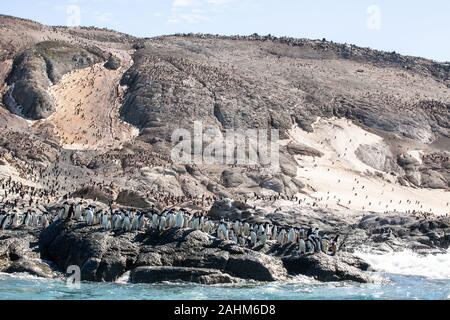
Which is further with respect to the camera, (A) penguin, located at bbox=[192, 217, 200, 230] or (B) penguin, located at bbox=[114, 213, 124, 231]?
(A) penguin, located at bbox=[192, 217, 200, 230]

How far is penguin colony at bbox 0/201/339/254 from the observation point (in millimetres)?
36812

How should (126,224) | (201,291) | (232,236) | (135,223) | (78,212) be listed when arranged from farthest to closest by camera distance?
(78,212) < (232,236) < (135,223) < (126,224) < (201,291)

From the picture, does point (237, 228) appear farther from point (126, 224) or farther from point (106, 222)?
point (106, 222)

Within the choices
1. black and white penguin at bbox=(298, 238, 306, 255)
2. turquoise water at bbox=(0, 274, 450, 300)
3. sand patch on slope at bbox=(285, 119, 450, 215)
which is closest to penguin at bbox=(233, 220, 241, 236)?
black and white penguin at bbox=(298, 238, 306, 255)

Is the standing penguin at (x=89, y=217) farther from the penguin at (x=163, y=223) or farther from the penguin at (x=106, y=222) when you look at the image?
the penguin at (x=163, y=223)

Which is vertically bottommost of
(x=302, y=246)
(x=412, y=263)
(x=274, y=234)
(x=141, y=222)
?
(x=412, y=263)

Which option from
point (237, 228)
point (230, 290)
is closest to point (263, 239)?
point (237, 228)

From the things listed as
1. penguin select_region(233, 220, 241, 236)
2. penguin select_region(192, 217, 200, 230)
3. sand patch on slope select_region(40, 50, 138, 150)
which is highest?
sand patch on slope select_region(40, 50, 138, 150)

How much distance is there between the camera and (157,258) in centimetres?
3338

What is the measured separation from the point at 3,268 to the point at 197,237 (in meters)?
9.12

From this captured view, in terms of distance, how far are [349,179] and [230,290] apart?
174ft

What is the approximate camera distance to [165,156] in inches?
3049

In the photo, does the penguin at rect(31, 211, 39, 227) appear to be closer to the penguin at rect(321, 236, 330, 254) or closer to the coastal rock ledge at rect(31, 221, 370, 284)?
the coastal rock ledge at rect(31, 221, 370, 284)
